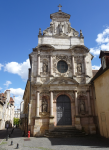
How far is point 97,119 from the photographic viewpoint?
16016 millimetres

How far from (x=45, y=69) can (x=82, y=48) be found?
18.1 ft

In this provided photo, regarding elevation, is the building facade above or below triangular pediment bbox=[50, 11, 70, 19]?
below

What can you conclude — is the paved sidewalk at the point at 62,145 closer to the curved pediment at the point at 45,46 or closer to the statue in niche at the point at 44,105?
the statue in niche at the point at 44,105

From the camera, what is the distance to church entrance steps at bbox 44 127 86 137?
1424 centimetres

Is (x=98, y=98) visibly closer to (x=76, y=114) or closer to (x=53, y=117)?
(x=76, y=114)

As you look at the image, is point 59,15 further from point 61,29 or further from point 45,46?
point 45,46

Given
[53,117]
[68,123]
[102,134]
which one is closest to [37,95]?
[53,117]

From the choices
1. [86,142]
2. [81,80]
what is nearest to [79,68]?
[81,80]

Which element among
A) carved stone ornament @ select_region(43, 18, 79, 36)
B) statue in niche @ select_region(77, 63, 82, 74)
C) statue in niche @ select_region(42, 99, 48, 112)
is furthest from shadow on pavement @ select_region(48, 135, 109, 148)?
carved stone ornament @ select_region(43, 18, 79, 36)

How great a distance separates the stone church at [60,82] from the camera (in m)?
16.0

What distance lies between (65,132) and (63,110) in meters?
2.68

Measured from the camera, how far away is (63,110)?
54.3 feet

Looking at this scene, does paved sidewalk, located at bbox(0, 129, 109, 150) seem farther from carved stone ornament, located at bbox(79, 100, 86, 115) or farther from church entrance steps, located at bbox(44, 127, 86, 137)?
carved stone ornament, located at bbox(79, 100, 86, 115)

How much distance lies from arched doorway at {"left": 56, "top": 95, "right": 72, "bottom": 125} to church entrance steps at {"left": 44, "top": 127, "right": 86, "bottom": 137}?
3.08 ft
